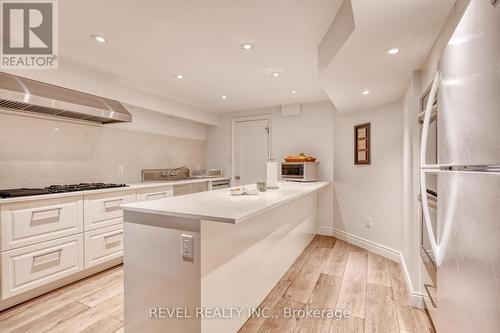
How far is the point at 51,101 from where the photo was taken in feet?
7.21

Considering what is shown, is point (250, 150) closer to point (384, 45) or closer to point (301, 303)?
point (301, 303)

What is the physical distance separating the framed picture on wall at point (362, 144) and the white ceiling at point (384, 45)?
709 millimetres

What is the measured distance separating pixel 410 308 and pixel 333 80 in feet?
6.91

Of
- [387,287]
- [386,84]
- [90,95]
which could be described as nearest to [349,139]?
[386,84]

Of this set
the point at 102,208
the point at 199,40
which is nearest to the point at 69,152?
the point at 102,208

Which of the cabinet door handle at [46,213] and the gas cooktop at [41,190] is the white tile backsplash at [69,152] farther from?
the cabinet door handle at [46,213]

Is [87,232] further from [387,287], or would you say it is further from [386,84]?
[386,84]

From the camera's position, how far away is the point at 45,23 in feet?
6.10

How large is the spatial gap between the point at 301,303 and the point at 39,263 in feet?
7.57

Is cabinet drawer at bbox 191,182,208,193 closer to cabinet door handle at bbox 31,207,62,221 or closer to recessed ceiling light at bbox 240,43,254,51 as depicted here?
cabinet door handle at bbox 31,207,62,221

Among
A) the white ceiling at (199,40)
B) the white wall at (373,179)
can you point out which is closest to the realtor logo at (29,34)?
the white ceiling at (199,40)

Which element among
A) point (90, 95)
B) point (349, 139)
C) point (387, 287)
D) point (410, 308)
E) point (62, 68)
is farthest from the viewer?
point (349, 139)

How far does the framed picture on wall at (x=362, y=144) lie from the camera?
3.36 meters

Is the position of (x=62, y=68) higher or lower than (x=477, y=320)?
higher
